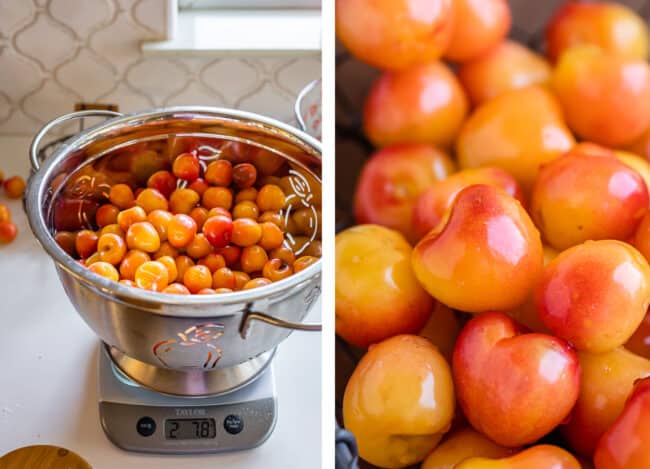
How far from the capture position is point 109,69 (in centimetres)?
58

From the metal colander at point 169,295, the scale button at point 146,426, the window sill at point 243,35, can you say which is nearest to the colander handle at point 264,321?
the metal colander at point 169,295

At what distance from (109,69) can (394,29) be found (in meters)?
0.26

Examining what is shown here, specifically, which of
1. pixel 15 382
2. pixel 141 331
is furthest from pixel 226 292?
pixel 15 382

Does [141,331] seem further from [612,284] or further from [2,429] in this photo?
[612,284]

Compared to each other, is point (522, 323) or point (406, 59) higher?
point (406, 59)

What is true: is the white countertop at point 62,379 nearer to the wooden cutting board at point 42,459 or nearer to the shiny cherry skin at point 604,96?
the wooden cutting board at point 42,459

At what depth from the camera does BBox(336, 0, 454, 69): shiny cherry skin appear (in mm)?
431

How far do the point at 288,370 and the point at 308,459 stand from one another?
0.07 meters

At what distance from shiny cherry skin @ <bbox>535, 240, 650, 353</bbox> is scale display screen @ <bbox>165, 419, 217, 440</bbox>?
0.26 meters

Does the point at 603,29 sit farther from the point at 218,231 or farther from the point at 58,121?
the point at 58,121

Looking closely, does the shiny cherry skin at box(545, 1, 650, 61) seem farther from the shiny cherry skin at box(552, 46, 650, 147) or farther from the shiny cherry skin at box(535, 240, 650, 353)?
the shiny cherry skin at box(535, 240, 650, 353)

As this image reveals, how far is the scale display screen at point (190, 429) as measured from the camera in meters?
0.52

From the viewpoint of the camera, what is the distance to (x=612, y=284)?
0.36 m

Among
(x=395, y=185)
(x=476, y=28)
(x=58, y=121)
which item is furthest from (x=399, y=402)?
(x=58, y=121)
